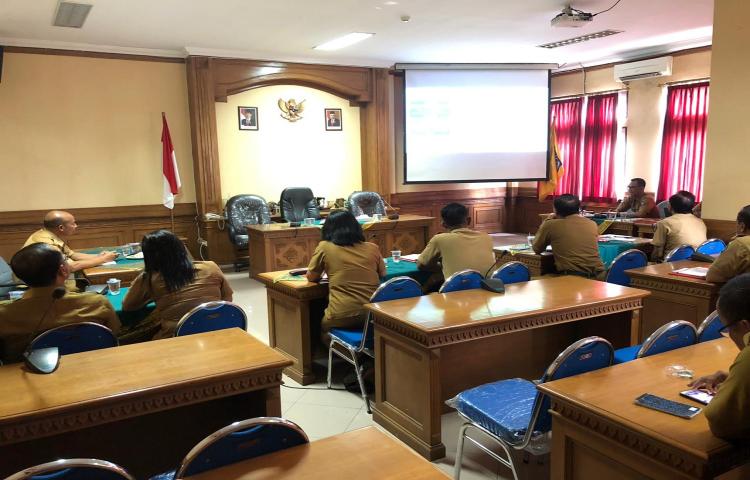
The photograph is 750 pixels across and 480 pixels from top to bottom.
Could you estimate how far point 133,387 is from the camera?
179 cm

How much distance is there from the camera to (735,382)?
146cm

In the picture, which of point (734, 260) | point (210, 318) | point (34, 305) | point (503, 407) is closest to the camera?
point (503, 407)

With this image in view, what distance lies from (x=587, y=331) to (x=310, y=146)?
5812 mm

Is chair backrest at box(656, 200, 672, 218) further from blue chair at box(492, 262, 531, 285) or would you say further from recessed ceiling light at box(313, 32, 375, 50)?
recessed ceiling light at box(313, 32, 375, 50)

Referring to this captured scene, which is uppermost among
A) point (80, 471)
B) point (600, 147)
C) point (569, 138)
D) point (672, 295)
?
point (569, 138)

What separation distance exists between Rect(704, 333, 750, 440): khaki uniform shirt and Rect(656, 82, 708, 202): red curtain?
21.8 ft

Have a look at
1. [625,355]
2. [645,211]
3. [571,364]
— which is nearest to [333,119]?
[645,211]

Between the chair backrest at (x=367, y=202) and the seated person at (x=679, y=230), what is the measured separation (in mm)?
4019

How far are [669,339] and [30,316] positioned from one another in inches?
106

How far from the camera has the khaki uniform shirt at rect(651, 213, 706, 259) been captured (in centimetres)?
461

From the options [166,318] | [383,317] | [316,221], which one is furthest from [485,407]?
[316,221]

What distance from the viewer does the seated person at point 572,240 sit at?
4.32 meters

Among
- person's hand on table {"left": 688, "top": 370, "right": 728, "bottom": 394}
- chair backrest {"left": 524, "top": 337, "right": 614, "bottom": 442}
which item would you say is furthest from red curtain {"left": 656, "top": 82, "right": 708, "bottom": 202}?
person's hand on table {"left": 688, "top": 370, "right": 728, "bottom": 394}

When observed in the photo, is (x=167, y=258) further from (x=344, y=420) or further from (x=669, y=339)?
(x=669, y=339)
